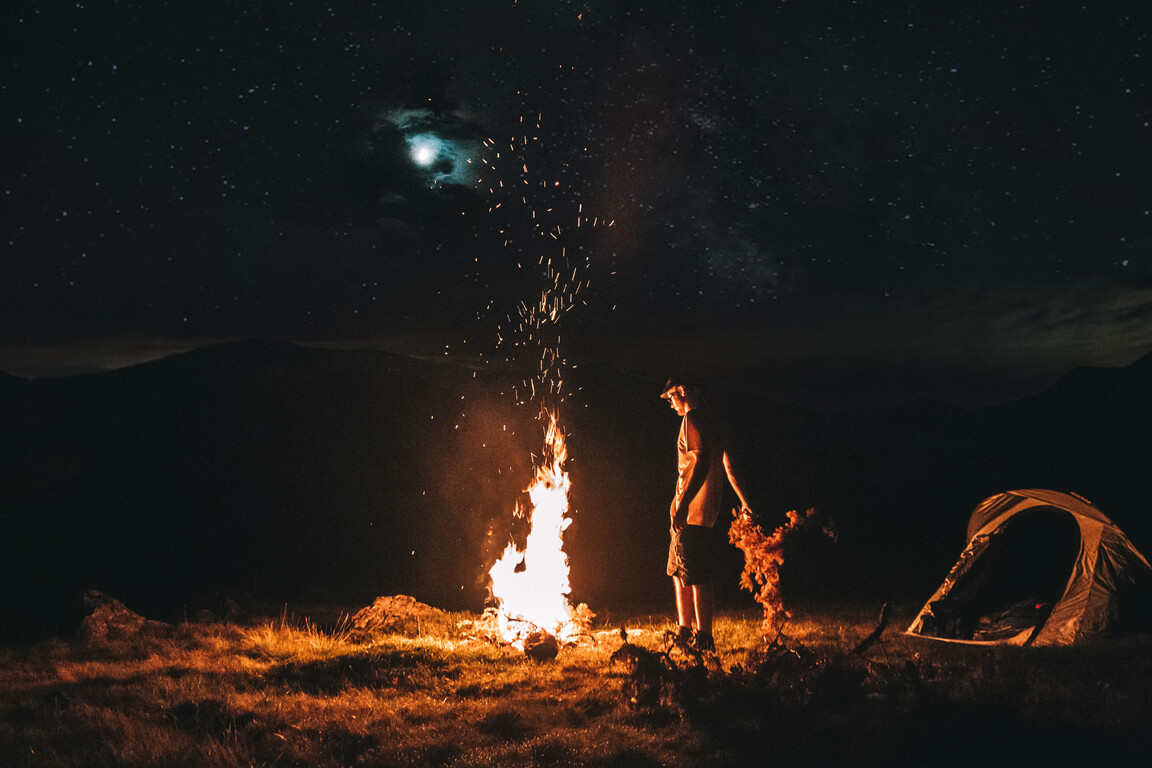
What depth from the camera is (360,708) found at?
20.8 ft

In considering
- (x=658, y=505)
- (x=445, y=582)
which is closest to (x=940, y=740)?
(x=445, y=582)

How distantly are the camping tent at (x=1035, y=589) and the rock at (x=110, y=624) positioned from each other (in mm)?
10403

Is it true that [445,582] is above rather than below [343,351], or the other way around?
below

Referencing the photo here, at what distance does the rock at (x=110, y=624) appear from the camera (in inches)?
375

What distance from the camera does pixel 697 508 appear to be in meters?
7.88

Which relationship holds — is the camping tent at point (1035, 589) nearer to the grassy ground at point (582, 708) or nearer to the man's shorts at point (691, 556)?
the grassy ground at point (582, 708)

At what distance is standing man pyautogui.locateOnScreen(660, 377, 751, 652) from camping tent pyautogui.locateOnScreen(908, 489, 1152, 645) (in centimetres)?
435

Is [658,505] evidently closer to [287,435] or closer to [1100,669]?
[287,435]

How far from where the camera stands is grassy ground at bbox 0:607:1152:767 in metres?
5.26

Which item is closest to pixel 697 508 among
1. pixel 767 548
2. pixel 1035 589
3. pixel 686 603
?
pixel 767 548

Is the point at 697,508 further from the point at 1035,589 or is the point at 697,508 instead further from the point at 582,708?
the point at 1035,589

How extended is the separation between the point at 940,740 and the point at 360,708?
4583 millimetres

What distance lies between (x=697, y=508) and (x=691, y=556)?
0.51m

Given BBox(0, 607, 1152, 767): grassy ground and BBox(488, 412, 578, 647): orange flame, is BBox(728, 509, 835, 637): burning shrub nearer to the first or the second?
BBox(0, 607, 1152, 767): grassy ground
